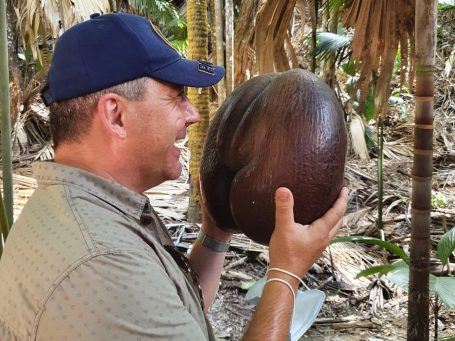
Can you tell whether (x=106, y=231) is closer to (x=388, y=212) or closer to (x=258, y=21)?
(x=258, y=21)

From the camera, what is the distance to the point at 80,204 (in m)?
0.91

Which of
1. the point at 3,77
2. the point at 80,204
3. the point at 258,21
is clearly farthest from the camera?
the point at 258,21

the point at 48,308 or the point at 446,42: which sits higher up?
the point at 446,42

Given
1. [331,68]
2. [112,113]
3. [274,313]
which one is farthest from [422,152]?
[331,68]

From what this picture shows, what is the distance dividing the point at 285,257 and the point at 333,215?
0.60ft

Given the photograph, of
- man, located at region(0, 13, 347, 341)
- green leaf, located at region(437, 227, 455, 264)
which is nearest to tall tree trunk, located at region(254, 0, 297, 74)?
green leaf, located at region(437, 227, 455, 264)

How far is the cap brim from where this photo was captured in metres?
1.05

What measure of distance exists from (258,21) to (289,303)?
2556 mm

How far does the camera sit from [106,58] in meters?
0.99

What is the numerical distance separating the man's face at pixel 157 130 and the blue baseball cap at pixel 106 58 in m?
0.04

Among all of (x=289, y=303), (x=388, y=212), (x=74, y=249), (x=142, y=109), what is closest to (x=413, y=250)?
(x=289, y=303)

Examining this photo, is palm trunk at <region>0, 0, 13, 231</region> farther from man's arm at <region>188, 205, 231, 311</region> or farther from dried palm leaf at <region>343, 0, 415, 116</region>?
dried palm leaf at <region>343, 0, 415, 116</region>

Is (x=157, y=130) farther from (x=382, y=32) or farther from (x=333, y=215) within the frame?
(x=382, y=32)

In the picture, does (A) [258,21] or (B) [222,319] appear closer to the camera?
(A) [258,21]
